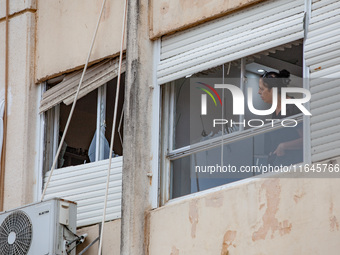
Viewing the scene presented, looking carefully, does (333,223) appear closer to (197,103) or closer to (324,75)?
(324,75)

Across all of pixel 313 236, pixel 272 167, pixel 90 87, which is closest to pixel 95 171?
pixel 90 87

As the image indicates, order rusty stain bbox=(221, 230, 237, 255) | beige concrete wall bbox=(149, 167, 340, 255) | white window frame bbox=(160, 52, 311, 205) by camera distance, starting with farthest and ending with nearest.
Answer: white window frame bbox=(160, 52, 311, 205) < rusty stain bbox=(221, 230, 237, 255) < beige concrete wall bbox=(149, 167, 340, 255)

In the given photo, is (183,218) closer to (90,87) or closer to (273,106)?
(273,106)

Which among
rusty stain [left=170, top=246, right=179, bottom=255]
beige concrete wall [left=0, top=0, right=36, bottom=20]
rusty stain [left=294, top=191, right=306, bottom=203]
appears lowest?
rusty stain [left=170, top=246, right=179, bottom=255]

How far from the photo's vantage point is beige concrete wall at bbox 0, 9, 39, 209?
509 inches

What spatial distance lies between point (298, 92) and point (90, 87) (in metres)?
3.26

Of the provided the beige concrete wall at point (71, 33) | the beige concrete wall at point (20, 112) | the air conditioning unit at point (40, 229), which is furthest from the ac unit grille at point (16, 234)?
the beige concrete wall at point (71, 33)

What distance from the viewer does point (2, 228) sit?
38.4ft

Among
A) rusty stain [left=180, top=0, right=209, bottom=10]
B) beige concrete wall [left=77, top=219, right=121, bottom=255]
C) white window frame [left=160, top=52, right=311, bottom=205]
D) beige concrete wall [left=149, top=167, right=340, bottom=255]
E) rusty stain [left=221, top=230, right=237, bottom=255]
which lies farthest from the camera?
beige concrete wall [left=77, top=219, right=121, bottom=255]

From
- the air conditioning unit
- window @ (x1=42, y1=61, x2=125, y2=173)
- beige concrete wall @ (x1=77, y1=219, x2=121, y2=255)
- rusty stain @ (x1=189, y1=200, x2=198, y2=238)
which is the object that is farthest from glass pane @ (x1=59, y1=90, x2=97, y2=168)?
rusty stain @ (x1=189, y1=200, x2=198, y2=238)

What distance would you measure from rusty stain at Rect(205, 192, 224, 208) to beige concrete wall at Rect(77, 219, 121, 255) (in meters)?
1.54

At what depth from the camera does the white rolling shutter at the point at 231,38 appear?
10.4 meters

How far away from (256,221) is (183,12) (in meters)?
2.73

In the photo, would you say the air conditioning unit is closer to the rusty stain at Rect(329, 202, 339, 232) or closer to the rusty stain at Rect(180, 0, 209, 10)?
the rusty stain at Rect(180, 0, 209, 10)
